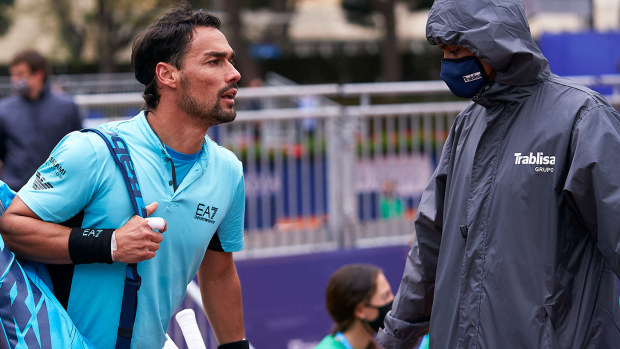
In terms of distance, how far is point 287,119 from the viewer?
758cm

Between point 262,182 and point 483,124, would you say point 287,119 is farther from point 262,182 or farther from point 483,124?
point 483,124

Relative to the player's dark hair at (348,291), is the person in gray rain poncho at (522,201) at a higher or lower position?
higher

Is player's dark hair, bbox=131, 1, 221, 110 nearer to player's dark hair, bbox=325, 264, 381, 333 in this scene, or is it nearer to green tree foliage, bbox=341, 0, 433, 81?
player's dark hair, bbox=325, 264, 381, 333

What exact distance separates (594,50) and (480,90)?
11487mm

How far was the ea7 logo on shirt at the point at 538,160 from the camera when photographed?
2865 mm

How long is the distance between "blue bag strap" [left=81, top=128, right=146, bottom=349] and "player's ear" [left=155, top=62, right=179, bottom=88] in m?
0.35

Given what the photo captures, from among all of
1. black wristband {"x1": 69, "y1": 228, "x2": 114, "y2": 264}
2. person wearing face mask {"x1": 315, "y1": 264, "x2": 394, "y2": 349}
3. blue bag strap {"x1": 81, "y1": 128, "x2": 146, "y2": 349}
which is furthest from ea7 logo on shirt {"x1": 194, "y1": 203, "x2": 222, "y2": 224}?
person wearing face mask {"x1": 315, "y1": 264, "x2": 394, "y2": 349}

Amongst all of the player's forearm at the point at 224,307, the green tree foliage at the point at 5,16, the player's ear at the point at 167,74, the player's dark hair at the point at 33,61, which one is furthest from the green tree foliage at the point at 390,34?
the player's ear at the point at 167,74

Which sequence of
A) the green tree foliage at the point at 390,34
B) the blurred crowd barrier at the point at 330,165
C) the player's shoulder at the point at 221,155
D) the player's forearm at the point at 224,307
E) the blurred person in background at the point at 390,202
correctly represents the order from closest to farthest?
the player's shoulder at the point at 221,155
the player's forearm at the point at 224,307
the blurred crowd barrier at the point at 330,165
the blurred person in background at the point at 390,202
the green tree foliage at the point at 390,34

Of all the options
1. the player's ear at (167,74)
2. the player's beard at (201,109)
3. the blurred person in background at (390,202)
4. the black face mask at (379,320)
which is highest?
the player's ear at (167,74)

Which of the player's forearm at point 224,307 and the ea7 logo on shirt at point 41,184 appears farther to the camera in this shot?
the player's forearm at point 224,307

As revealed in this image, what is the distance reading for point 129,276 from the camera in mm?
2969

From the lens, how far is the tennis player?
2.88 m

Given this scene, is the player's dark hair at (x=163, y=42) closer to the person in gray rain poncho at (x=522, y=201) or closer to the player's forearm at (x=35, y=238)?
the player's forearm at (x=35, y=238)
